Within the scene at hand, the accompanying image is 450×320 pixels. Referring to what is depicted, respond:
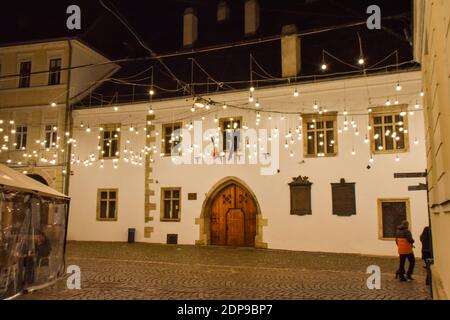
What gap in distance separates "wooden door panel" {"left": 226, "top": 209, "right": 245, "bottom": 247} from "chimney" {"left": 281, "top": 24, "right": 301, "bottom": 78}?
6062 millimetres

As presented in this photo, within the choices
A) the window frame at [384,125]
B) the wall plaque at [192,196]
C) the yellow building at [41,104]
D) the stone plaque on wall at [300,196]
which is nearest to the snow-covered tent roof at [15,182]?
the wall plaque at [192,196]

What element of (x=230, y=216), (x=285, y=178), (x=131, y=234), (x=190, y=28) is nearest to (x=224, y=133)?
(x=285, y=178)

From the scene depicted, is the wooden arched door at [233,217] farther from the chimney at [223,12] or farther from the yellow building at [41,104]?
the chimney at [223,12]

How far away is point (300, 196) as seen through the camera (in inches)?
648

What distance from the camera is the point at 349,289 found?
354 inches

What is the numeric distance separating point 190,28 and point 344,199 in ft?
38.7

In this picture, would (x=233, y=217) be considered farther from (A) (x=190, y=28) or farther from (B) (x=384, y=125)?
(A) (x=190, y=28)

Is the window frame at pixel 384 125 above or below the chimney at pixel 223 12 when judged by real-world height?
below

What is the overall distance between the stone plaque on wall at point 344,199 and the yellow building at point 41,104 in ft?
40.4

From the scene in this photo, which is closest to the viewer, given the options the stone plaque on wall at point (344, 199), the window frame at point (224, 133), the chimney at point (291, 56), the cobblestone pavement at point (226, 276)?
the cobblestone pavement at point (226, 276)

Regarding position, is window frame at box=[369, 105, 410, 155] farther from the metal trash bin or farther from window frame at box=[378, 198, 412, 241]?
the metal trash bin

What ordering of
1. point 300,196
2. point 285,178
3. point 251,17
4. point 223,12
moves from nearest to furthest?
point 300,196, point 285,178, point 251,17, point 223,12

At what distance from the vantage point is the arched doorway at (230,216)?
17812 millimetres
